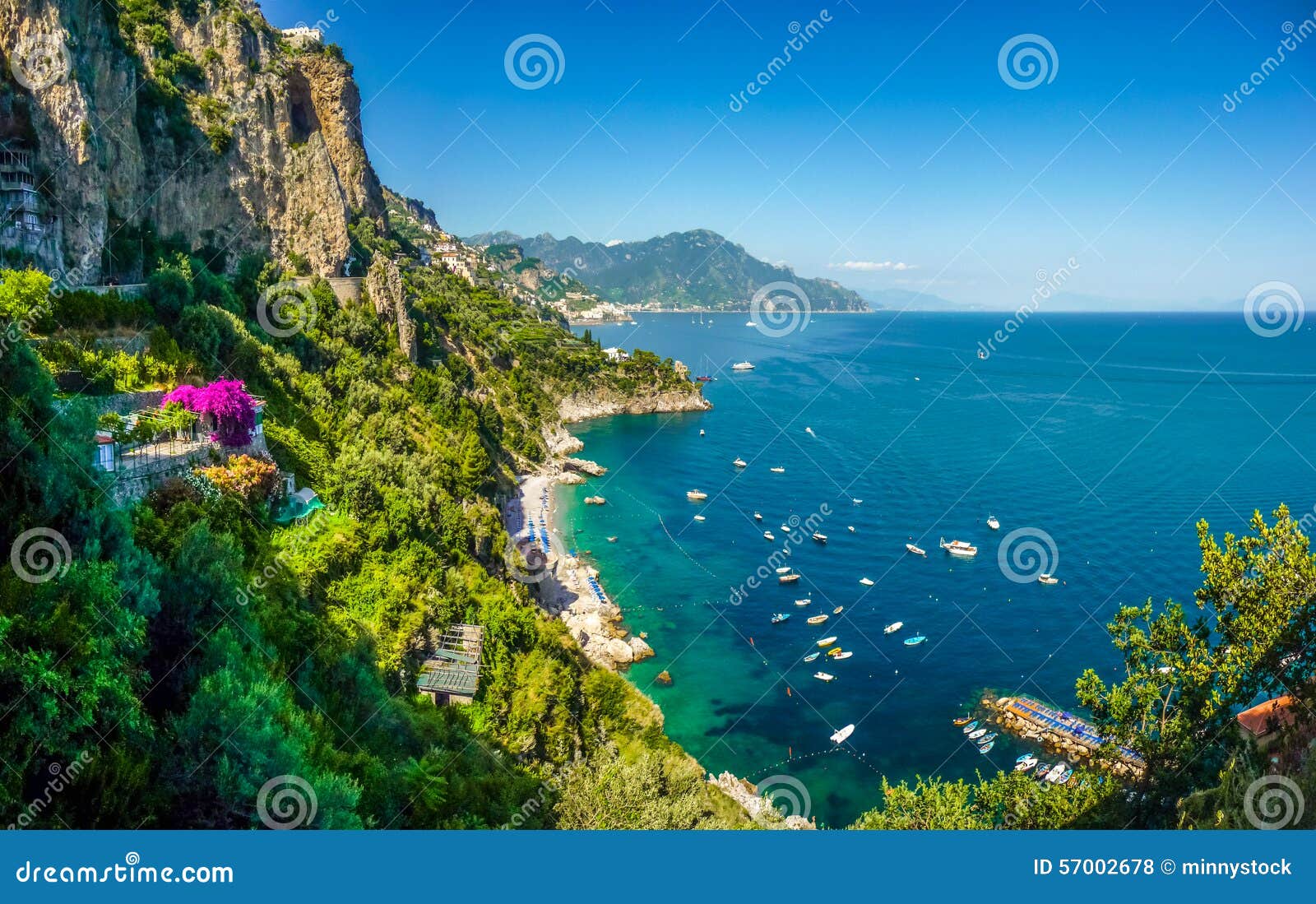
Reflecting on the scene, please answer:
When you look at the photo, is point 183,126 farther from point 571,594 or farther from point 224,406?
point 571,594

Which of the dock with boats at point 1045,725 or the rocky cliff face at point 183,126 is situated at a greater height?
the rocky cliff face at point 183,126

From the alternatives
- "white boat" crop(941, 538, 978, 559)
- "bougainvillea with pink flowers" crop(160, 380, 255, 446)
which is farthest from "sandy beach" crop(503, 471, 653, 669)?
"white boat" crop(941, 538, 978, 559)

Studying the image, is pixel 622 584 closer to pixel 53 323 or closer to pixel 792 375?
pixel 53 323

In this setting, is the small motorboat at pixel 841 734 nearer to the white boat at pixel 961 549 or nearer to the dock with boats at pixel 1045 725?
the dock with boats at pixel 1045 725

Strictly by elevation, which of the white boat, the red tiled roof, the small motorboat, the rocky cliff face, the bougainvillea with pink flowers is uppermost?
the rocky cliff face

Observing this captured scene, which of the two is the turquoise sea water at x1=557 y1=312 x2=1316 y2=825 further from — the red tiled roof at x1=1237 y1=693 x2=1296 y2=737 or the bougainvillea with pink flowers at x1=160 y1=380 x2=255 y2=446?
the bougainvillea with pink flowers at x1=160 y1=380 x2=255 y2=446

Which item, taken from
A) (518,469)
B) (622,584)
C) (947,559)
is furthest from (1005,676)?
(518,469)

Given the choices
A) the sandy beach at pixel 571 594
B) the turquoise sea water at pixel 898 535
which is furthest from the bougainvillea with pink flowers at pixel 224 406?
the turquoise sea water at pixel 898 535
